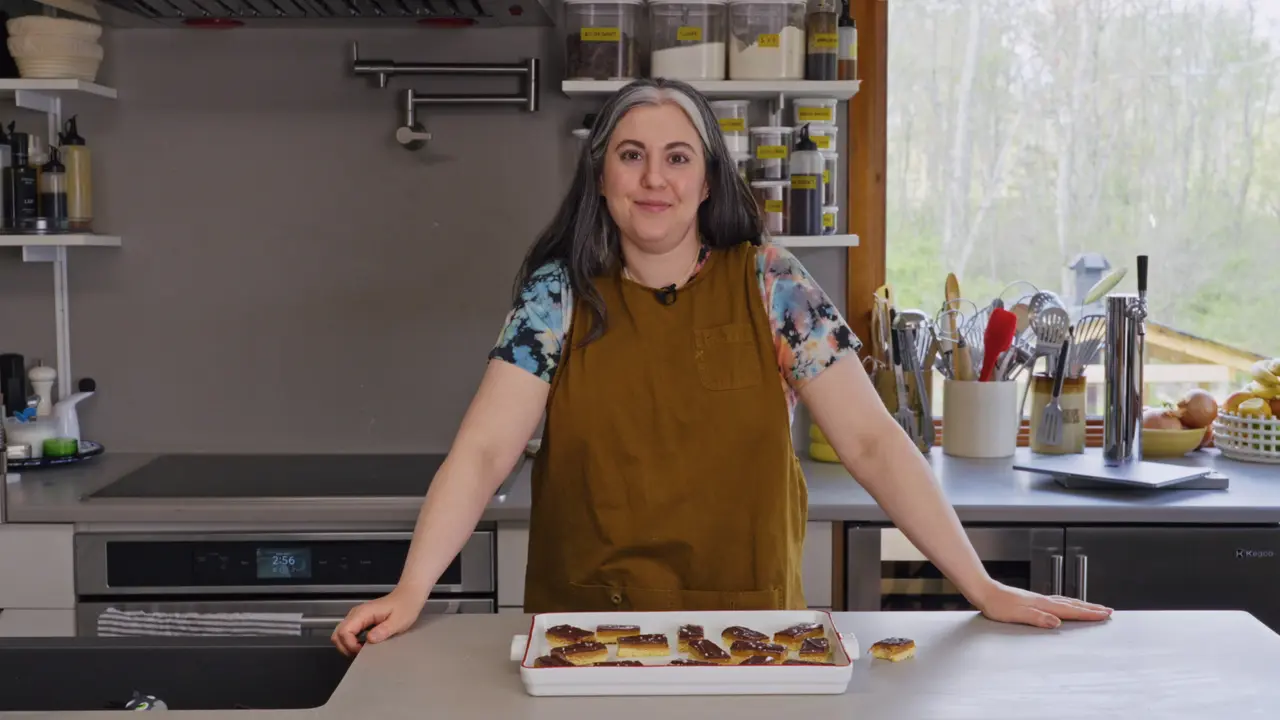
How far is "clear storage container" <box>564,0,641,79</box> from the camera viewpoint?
2.77m

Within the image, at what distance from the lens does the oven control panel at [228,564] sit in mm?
2518

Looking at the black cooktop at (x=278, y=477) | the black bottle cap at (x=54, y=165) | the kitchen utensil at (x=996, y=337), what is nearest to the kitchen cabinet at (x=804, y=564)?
the black cooktop at (x=278, y=477)

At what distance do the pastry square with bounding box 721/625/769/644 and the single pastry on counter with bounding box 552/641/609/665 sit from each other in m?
0.14

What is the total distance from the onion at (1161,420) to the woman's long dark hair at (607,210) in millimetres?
1429

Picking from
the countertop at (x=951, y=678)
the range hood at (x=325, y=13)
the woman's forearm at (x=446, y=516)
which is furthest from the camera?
the range hood at (x=325, y=13)

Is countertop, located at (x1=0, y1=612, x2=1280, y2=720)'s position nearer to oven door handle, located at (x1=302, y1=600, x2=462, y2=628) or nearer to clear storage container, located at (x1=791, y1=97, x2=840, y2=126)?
Result: oven door handle, located at (x1=302, y1=600, x2=462, y2=628)

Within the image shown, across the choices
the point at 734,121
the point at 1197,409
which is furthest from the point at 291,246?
the point at 1197,409

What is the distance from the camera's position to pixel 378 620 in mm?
1582

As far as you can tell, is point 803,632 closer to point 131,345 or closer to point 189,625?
point 189,625

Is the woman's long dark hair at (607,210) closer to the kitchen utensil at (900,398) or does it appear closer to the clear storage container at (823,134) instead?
the clear storage container at (823,134)

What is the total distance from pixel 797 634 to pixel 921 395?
154 centimetres

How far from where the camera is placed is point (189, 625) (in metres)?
2.46

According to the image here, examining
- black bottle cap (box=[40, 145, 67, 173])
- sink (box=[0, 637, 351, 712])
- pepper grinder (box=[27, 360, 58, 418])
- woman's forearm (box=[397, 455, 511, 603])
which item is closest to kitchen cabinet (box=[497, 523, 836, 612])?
woman's forearm (box=[397, 455, 511, 603])

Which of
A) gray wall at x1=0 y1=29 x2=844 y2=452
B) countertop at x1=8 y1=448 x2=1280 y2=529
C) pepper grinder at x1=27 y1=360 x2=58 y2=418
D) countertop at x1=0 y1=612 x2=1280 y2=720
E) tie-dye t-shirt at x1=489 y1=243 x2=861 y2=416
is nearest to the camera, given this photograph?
countertop at x1=0 y1=612 x2=1280 y2=720
